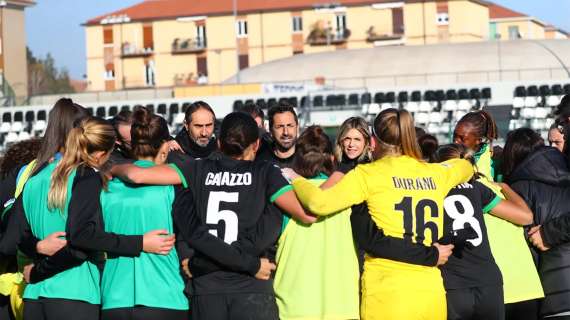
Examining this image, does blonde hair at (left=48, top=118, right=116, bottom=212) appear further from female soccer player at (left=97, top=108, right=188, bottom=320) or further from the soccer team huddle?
female soccer player at (left=97, top=108, right=188, bottom=320)

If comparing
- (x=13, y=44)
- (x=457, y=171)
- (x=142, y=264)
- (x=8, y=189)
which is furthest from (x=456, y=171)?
(x=13, y=44)

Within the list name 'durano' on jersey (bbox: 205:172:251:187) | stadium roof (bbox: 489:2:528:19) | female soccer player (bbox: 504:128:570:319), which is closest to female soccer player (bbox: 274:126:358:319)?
name 'durano' on jersey (bbox: 205:172:251:187)

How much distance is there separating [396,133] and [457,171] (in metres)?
0.50

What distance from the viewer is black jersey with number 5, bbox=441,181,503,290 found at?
6.49m

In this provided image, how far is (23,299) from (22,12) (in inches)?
3285

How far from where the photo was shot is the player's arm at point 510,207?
6.74 metres

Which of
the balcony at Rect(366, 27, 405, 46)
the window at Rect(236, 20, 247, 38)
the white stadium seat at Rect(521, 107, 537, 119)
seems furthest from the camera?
the window at Rect(236, 20, 247, 38)

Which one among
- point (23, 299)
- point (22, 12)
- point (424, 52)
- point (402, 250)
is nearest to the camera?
point (402, 250)

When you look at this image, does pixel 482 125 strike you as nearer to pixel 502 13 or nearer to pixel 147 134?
pixel 147 134

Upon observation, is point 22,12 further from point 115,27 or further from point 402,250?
point 402,250

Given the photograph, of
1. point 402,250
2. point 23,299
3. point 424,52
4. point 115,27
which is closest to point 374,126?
point 402,250

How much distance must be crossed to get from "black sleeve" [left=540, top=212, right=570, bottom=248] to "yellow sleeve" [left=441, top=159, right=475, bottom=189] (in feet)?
2.77

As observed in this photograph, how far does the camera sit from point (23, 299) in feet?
21.0

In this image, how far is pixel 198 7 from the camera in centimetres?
9800
